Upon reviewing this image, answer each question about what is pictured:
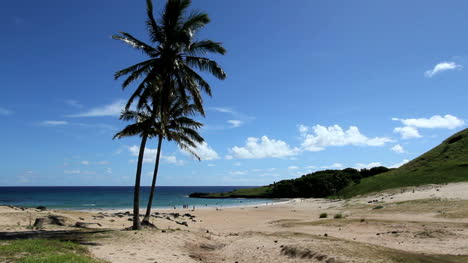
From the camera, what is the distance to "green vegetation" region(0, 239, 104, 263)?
347 inches

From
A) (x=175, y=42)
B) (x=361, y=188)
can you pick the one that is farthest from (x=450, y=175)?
(x=175, y=42)

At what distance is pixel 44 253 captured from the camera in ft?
33.0

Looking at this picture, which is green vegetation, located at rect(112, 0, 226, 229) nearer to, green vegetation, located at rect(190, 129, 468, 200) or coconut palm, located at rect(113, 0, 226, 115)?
coconut palm, located at rect(113, 0, 226, 115)

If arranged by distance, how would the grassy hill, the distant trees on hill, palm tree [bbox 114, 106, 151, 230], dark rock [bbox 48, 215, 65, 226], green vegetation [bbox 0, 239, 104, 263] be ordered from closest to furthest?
green vegetation [bbox 0, 239, 104, 263] < palm tree [bbox 114, 106, 151, 230] < dark rock [bbox 48, 215, 65, 226] < the grassy hill < the distant trees on hill

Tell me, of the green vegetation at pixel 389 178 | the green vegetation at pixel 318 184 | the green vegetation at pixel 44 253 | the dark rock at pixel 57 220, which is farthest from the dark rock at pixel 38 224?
the green vegetation at pixel 318 184

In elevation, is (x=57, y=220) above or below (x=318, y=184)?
below

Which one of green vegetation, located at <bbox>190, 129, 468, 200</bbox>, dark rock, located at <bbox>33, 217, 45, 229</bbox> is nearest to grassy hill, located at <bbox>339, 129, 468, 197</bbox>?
green vegetation, located at <bbox>190, 129, 468, 200</bbox>

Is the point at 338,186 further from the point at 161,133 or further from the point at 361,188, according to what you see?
the point at 161,133

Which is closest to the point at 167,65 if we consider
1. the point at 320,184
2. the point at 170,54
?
the point at 170,54

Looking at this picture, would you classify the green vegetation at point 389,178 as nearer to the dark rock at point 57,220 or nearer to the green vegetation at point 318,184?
the green vegetation at point 318,184

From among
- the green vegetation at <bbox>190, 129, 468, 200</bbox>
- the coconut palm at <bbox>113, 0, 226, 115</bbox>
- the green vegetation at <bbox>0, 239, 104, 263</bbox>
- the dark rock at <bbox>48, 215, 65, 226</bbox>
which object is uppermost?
the coconut palm at <bbox>113, 0, 226, 115</bbox>

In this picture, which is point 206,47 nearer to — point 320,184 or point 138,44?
point 138,44

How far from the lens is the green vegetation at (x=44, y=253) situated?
29.0 feet

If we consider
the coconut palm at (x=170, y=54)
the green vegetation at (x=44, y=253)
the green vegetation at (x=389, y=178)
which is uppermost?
the coconut palm at (x=170, y=54)
